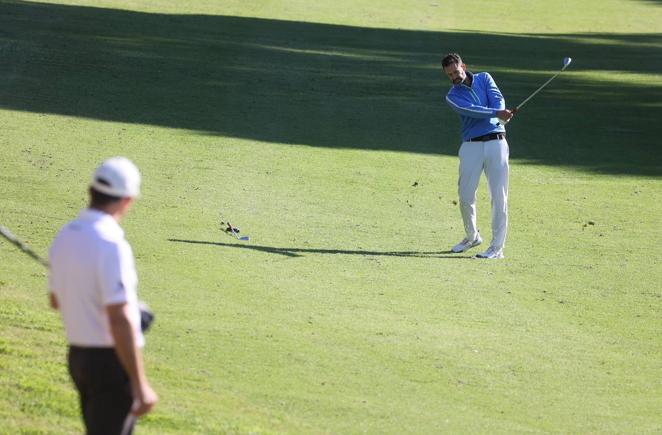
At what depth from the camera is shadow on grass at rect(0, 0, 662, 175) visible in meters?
24.4

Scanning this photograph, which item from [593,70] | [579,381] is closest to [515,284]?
[579,381]

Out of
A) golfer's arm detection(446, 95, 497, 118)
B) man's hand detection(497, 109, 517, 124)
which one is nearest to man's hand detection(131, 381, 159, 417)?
man's hand detection(497, 109, 517, 124)

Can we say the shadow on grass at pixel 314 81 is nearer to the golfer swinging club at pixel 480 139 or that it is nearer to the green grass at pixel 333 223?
the green grass at pixel 333 223

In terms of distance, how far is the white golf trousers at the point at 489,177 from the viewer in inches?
598

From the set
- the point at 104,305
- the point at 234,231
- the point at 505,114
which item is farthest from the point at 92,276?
the point at 234,231

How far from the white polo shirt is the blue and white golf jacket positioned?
9312 mm

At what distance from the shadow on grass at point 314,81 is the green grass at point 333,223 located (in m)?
0.10

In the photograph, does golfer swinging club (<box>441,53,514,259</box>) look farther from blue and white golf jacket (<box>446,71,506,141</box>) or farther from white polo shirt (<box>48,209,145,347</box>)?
white polo shirt (<box>48,209,145,347</box>)

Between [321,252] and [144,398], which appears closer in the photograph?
[144,398]

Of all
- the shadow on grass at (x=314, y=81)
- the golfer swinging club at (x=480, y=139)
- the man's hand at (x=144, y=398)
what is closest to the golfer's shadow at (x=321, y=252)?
the golfer swinging club at (x=480, y=139)

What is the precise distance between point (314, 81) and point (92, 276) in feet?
78.3

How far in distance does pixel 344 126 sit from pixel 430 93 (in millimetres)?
4808

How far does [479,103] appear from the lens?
591 inches

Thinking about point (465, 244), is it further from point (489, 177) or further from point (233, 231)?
point (233, 231)
